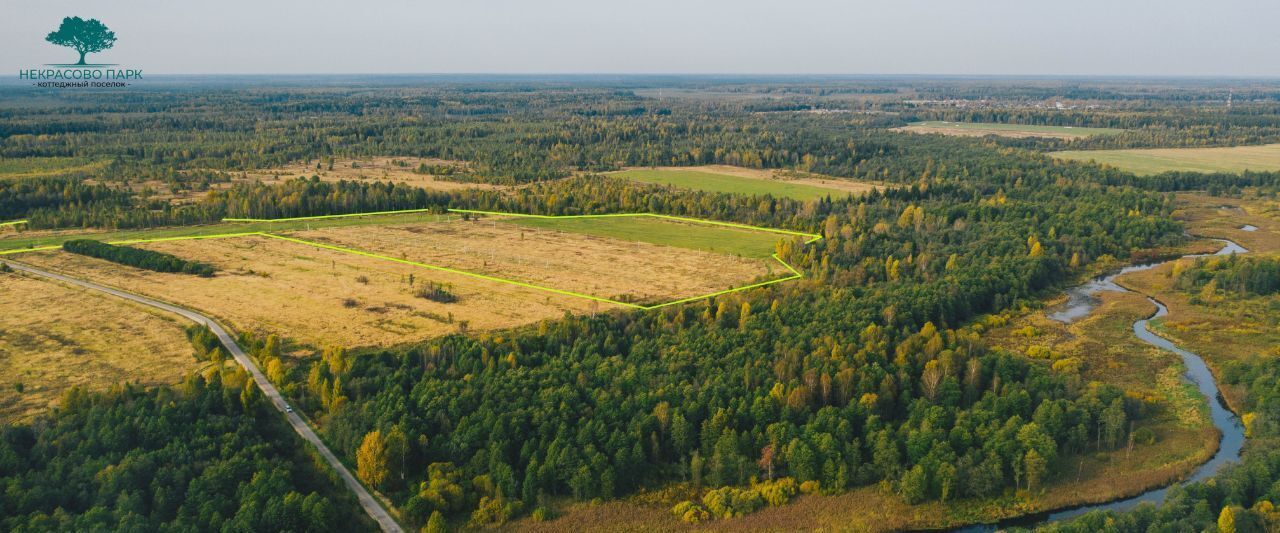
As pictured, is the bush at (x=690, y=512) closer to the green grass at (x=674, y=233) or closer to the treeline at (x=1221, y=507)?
the treeline at (x=1221, y=507)

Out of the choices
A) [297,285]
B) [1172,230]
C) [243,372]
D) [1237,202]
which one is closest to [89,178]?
[297,285]

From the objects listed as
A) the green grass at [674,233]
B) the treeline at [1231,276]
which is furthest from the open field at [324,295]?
the treeline at [1231,276]

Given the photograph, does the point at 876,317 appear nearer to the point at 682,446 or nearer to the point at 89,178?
the point at 682,446

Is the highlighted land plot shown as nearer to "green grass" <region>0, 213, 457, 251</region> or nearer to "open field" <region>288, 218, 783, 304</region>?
"open field" <region>288, 218, 783, 304</region>

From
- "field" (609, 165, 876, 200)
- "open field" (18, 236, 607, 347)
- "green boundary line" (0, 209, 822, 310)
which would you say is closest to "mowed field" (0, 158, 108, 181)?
"green boundary line" (0, 209, 822, 310)

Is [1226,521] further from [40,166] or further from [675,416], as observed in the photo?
[40,166]

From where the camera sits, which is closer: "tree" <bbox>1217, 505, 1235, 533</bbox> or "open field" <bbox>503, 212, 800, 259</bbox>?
"tree" <bbox>1217, 505, 1235, 533</bbox>
